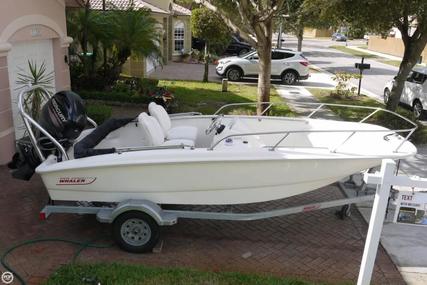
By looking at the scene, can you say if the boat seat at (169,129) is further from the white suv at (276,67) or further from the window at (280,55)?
the window at (280,55)

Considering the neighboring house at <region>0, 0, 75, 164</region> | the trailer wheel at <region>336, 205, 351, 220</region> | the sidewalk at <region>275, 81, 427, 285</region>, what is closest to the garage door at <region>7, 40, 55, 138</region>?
the neighboring house at <region>0, 0, 75, 164</region>

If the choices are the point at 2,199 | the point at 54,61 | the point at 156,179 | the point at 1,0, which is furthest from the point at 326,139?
the point at 54,61

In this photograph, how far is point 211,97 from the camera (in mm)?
16203

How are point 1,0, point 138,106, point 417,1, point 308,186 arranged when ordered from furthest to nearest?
point 138,106 < point 417,1 < point 1,0 < point 308,186

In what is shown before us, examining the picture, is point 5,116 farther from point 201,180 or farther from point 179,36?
point 179,36

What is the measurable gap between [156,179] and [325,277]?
2.18 meters

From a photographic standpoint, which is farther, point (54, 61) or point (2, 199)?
point (54, 61)

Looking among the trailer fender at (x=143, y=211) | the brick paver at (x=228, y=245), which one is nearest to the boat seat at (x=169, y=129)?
the brick paver at (x=228, y=245)

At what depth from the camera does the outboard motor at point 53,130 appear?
5.78 metres

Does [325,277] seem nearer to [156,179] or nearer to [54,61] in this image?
[156,179]

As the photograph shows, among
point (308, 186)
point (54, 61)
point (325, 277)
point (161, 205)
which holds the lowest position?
point (325, 277)

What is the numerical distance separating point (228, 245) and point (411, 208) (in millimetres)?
2461

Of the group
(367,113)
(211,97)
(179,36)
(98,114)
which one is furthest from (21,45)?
(179,36)

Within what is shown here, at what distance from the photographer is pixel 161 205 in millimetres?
5781
